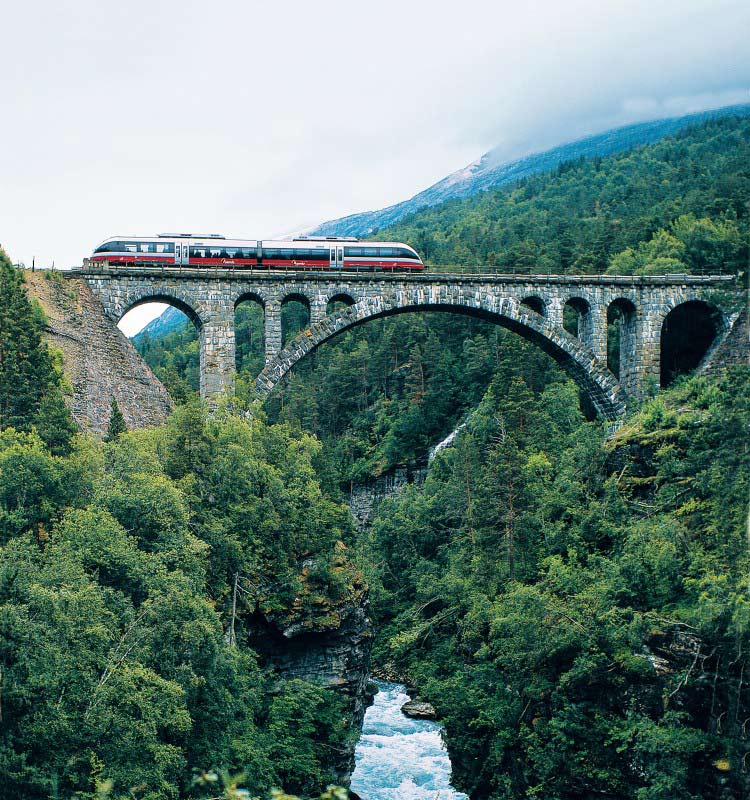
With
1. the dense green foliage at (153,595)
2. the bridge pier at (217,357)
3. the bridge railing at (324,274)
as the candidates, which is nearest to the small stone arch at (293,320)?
the bridge railing at (324,274)

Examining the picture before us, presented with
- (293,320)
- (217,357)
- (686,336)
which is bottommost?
(686,336)

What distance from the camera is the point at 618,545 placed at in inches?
1255

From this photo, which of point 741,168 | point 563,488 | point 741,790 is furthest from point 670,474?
point 741,168

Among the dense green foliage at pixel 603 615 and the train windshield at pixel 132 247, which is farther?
the train windshield at pixel 132 247

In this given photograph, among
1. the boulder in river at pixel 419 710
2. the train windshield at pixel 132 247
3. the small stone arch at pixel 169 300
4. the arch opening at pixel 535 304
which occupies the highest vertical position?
the train windshield at pixel 132 247

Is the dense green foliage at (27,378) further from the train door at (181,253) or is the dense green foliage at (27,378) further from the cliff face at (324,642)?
the cliff face at (324,642)

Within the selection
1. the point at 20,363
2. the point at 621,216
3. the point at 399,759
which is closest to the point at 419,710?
the point at 399,759

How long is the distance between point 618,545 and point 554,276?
18.7 m

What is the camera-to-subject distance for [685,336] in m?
49.4

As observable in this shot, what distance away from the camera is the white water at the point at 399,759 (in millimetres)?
31078

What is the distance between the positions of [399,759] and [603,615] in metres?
10.9

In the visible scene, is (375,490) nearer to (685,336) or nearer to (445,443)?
(445,443)

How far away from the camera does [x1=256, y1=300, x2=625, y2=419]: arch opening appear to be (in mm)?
43719

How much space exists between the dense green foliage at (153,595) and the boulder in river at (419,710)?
7159mm
